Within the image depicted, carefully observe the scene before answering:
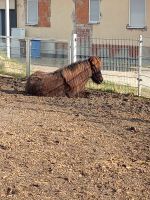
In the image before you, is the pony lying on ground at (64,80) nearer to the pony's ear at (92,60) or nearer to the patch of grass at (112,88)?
the pony's ear at (92,60)

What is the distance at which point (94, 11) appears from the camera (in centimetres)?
2645

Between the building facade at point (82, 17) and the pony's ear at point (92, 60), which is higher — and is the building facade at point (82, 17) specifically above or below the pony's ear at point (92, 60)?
above

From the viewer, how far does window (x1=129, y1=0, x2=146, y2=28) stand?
2495cm

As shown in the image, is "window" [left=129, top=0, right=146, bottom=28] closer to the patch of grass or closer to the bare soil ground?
the patch of grass

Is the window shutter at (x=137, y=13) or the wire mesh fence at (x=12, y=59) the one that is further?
the window shutter at (x=137, y=13)

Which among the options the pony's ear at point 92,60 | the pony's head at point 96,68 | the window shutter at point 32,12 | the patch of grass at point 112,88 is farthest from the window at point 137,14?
the pony's ear at point 92,60

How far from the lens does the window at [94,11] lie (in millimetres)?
26266

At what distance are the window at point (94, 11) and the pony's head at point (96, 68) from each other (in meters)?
13.9

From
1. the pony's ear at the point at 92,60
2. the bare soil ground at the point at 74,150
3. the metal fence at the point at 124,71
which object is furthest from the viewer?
the metal fence at the point at 124,71

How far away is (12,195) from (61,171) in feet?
3.02

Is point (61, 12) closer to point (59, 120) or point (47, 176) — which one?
point (59, 120)

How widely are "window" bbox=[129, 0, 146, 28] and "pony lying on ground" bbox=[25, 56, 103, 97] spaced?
13106 millimetres

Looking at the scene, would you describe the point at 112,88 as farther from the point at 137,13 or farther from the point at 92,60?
the point at 137,13

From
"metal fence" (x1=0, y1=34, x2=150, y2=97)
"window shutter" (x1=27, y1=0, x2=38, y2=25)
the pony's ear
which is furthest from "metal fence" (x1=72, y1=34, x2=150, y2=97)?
"window shutter" (x1=27, y1=0, x2=38, y2=25)
